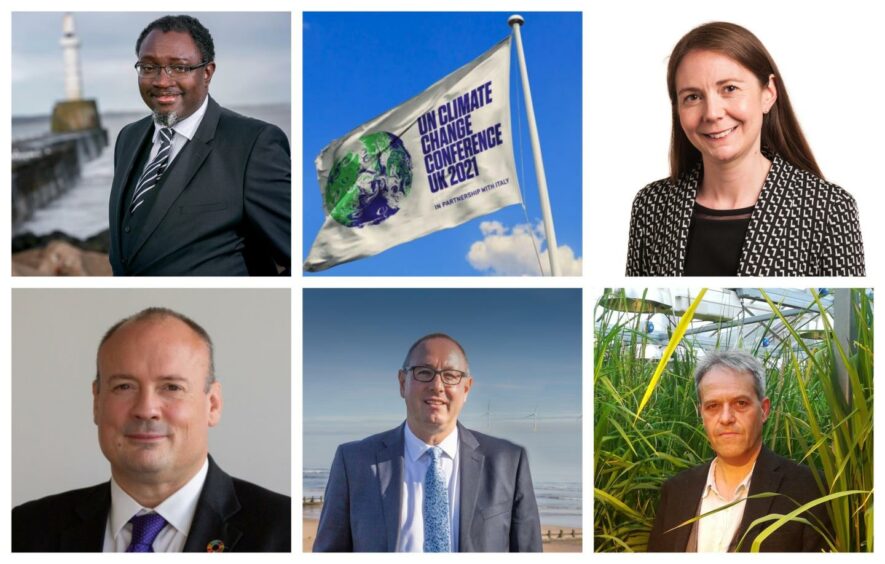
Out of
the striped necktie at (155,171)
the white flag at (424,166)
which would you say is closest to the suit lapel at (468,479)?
the white flag at (424,166)

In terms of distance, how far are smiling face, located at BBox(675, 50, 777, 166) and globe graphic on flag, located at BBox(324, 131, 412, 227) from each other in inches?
32.9

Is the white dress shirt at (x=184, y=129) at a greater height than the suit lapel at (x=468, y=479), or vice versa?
the white dress shirt at (x=184, y=129)

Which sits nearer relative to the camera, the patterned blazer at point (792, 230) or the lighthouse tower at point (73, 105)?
the patterned blazer at point (792, 230)

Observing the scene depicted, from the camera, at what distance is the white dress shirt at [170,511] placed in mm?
3447

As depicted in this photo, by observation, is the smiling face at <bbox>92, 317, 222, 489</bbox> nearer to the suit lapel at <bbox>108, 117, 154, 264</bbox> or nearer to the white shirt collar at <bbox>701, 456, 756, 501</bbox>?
the suit lapel at <bbox>108, 117, 154, 264</bbox>

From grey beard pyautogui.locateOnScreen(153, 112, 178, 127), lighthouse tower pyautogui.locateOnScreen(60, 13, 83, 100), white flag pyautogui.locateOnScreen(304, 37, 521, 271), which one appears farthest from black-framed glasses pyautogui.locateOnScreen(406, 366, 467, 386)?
lighthouse tower pyautogui.locateOnScreen(60, 13, 83, 100)

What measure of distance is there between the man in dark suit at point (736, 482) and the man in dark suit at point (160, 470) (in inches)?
45.4

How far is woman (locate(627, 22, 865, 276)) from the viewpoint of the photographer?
3406 millimetres

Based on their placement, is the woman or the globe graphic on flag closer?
the woman

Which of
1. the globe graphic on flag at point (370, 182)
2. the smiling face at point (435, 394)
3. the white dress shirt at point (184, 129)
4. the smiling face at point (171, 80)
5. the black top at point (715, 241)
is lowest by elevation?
the smiling face at point (435, 394)

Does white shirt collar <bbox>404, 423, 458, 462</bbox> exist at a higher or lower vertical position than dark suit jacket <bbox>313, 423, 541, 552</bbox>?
higher

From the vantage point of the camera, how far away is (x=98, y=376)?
346cm

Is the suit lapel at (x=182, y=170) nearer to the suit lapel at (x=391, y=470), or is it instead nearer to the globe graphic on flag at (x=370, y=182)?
the globe graphic on flag at (x=370, y=182)

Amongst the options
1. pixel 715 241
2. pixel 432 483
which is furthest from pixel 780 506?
pixel 432 483
